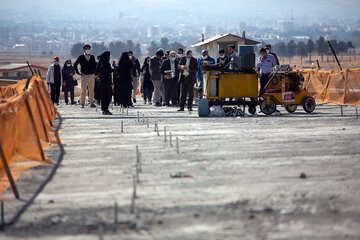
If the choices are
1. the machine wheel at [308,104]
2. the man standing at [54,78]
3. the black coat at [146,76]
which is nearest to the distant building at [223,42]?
the black coat at [146,76]

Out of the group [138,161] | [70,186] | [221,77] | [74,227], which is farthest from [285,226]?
[221,77]

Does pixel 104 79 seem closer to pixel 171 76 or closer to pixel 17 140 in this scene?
pixel 171 76

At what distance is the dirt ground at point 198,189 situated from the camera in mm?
6113

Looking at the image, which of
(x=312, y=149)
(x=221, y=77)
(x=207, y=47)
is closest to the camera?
(x=312, y=149)

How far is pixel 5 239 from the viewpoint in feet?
19.8

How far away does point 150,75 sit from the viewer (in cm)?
2777

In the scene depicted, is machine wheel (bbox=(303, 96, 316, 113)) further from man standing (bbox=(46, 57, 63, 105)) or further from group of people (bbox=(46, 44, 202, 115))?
man standing (bbox=(46, 57, 63, 105))

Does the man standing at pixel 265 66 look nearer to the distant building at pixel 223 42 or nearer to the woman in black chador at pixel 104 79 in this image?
the woman in black chador at pixel 104 79

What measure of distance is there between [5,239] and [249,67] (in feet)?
44.9

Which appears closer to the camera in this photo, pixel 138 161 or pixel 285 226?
pixel 285 226

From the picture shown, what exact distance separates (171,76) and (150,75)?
2959 millimetres

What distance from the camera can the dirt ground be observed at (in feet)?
20.1

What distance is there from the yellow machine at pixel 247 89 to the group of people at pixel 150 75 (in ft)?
1.28

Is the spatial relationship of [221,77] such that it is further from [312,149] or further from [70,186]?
[70,186]
